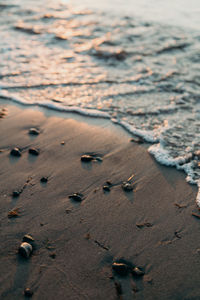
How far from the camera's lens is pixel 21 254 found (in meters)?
2.08

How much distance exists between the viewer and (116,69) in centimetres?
549

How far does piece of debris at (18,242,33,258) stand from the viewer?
Result: 2064 millimetres

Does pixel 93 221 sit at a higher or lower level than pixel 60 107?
lower

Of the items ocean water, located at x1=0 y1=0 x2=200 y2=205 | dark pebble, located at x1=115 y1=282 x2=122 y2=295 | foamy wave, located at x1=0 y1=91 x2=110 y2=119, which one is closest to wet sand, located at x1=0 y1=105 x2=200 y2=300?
dark pebble, located at x1=115 y1=282 x2=122 y2=295

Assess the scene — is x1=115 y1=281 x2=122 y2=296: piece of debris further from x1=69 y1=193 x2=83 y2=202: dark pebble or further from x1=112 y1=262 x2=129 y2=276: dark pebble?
x1=69 y1=193 x2=83 y2=202: dark pebble

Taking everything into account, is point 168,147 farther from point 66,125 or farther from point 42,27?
point 42,27

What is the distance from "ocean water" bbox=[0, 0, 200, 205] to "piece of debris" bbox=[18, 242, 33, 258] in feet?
5.55

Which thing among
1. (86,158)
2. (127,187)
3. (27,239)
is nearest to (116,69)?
(86,158)

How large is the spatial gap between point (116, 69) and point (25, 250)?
4.15m

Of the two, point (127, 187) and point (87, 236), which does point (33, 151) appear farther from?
point (87, 236)

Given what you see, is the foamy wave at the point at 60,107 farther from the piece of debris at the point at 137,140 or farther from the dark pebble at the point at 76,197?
the dark pebble at the point at 76,197

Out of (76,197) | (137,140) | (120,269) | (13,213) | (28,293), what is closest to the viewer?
(28,293)

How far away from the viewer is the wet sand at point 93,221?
196cm

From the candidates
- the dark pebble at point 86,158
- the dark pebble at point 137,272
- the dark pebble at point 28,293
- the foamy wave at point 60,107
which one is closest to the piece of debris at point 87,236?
→ the dark pebble at point 137,272
